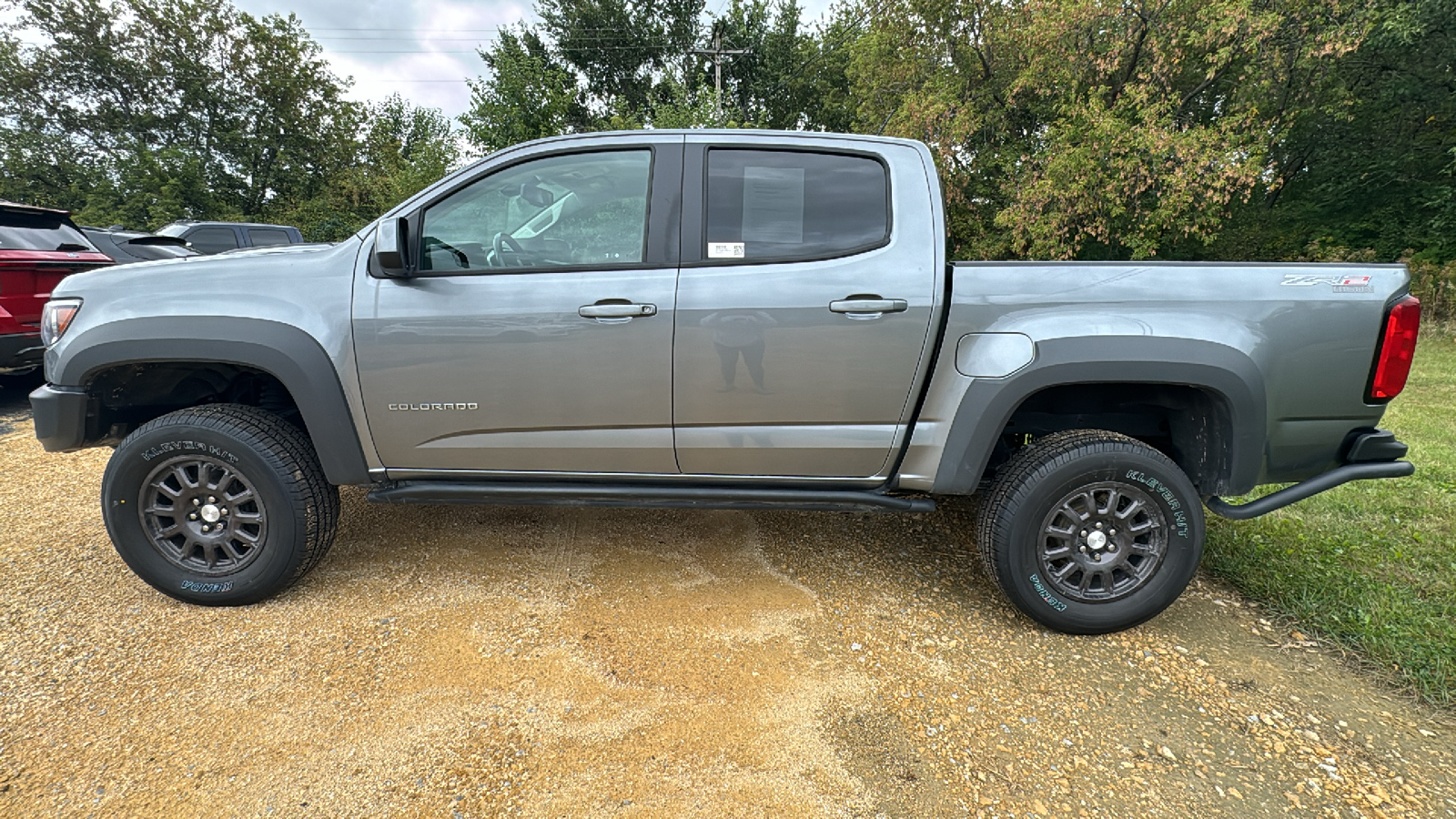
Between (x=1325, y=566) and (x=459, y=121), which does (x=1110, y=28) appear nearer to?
(x=1325, y=566)

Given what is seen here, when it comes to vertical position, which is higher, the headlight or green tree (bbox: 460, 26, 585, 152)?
green tree (bbox: 460, 26, 585, 152)

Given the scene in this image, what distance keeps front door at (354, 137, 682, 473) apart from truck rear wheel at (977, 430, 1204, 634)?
4.45 feet

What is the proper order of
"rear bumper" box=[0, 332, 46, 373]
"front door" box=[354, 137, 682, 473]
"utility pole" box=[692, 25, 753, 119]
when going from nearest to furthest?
"front door" box=[354, 137, 682, 473] < "rear bumper" box=[0, 332, 46, 373] < "utility pole" box=[692, 25, 753, 119]

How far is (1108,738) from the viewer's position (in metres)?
2.02

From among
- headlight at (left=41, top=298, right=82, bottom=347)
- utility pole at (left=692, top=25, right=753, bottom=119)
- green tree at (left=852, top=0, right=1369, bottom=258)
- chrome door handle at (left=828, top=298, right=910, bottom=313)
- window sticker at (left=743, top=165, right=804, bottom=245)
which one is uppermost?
utility pole at (left=692, top=25, right=753, bottom=119)

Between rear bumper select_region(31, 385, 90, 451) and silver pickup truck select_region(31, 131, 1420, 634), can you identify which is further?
rear bumper select_region(31, 385, 90, 451)

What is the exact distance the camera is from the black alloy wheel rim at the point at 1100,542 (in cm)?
248

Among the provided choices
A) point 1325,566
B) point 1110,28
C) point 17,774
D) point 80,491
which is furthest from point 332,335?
point 1110,28

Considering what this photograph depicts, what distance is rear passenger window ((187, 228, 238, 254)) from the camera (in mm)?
12594

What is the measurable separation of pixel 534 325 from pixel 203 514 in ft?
5.23

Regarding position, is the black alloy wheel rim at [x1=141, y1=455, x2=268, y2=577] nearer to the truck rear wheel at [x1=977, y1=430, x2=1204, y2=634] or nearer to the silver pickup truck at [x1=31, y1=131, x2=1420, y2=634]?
the silver pickup truck at [x1=31, y1=131, x2=1420, y2=634]

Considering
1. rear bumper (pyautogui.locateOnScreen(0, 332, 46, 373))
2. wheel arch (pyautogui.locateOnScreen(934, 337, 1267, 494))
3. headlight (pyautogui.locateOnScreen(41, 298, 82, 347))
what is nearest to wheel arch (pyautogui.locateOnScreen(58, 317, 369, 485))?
headlight (pyautogui.locateOnScreen(41, 298, 82, 347))

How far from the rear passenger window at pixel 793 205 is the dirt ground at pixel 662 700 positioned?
148 centimetres

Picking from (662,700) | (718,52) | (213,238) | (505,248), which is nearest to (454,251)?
(505,248)
